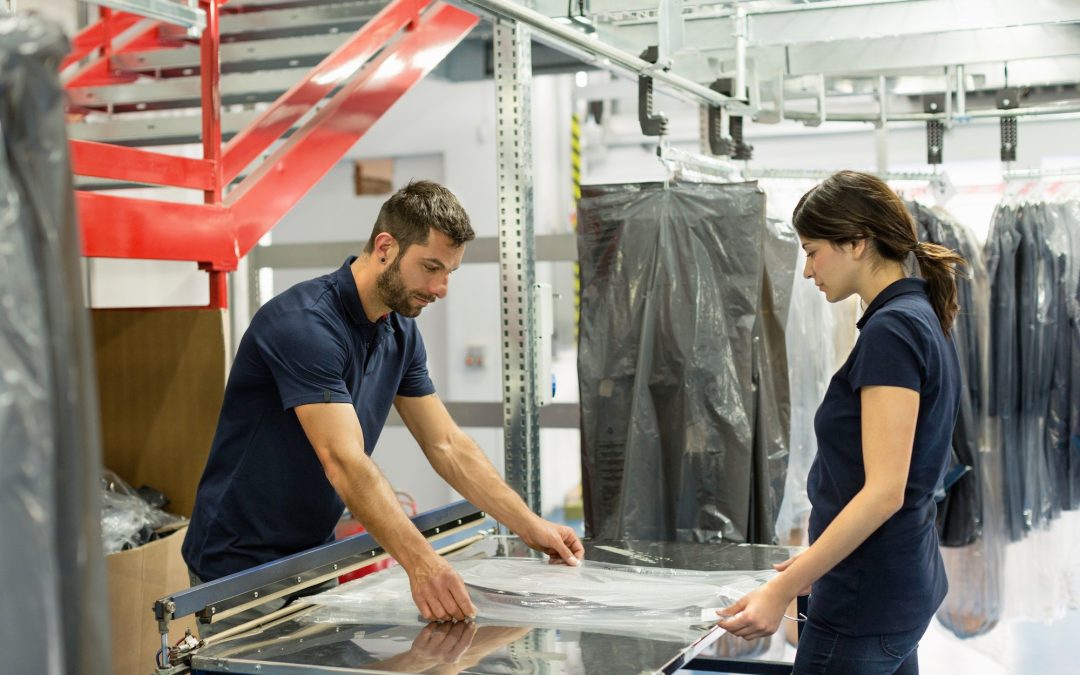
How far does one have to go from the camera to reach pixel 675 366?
354 cm

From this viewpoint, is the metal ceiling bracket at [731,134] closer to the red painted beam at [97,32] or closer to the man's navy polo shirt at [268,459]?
the man's navy polo shirt at [268,459]

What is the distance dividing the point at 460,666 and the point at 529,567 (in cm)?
75

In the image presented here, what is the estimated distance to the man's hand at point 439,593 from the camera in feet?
7.16

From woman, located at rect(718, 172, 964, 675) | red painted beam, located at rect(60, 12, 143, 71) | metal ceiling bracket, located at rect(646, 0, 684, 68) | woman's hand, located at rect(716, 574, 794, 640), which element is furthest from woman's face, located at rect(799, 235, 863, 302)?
red painted beam, located at rect(60, 12, 143, 71)

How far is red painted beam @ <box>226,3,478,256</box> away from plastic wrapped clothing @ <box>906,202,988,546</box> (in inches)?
A: 85.9

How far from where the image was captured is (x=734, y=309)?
3.51 m

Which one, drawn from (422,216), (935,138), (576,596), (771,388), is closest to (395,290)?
(422,216)

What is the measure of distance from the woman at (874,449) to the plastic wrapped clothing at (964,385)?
259cm

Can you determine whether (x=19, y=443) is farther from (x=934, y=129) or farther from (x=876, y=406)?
(x=934, y=129)

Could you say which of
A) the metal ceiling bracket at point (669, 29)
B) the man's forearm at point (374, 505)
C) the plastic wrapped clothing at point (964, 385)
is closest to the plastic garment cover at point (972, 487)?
the plastic wrapped clothing at point (964, 385)

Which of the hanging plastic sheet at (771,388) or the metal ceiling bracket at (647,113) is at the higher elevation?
the metal ceiling bracket at (647,113)

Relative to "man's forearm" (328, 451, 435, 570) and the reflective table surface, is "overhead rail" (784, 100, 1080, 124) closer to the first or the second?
"man's forearm" (328, 451, 435, 570)

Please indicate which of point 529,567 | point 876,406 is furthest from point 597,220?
point 876,406

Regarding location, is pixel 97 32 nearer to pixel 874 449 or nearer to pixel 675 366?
pixel 675 366
